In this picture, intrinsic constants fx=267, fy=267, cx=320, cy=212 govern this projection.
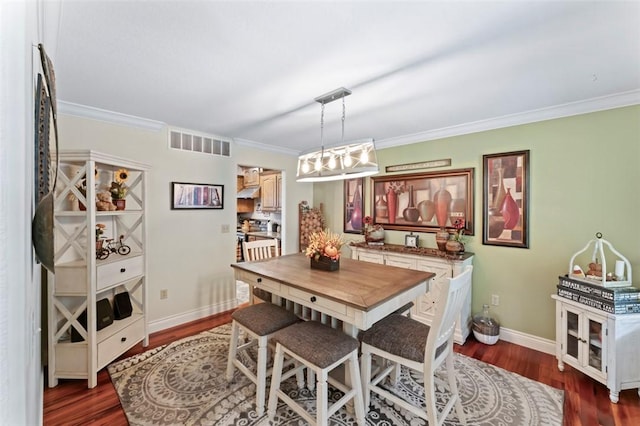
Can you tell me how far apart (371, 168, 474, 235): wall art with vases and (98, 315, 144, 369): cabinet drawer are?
3163mm

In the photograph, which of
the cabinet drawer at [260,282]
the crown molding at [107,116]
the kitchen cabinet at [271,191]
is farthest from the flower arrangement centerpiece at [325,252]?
the kitchen cabinet at [271,191]

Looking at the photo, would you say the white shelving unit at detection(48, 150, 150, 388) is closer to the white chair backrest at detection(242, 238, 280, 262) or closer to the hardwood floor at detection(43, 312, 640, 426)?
the hardwood floor at detection(43, 312, 640, 426)

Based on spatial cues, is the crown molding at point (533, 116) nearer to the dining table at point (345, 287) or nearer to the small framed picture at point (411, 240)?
the small framed picture at point (411, 240)

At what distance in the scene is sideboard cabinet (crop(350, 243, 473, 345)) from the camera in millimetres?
2898

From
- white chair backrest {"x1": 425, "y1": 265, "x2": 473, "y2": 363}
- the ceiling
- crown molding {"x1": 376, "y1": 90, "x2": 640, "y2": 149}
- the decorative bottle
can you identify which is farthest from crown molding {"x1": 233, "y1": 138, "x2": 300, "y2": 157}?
the decorative bottle

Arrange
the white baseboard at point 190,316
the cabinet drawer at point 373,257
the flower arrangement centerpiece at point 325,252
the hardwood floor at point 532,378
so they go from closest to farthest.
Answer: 1. the hardwood floor at point 532,378
2. the flower arrangement centerpiece at point 325,252
3. the white baseboard at point 190,316
4. the cabinet drawer at point 373,257

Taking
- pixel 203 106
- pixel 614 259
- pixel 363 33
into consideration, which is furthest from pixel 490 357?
pixel 203 106

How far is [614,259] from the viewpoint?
2.38m

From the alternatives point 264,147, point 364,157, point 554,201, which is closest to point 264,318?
point 364,157

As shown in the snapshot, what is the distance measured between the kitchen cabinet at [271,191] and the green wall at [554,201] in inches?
132

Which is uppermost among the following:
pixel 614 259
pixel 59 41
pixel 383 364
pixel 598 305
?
pixel 59 41

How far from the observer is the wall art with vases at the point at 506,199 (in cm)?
280

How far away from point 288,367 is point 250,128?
103 inches

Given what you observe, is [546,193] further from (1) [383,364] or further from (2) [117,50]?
(2) [117,50]
